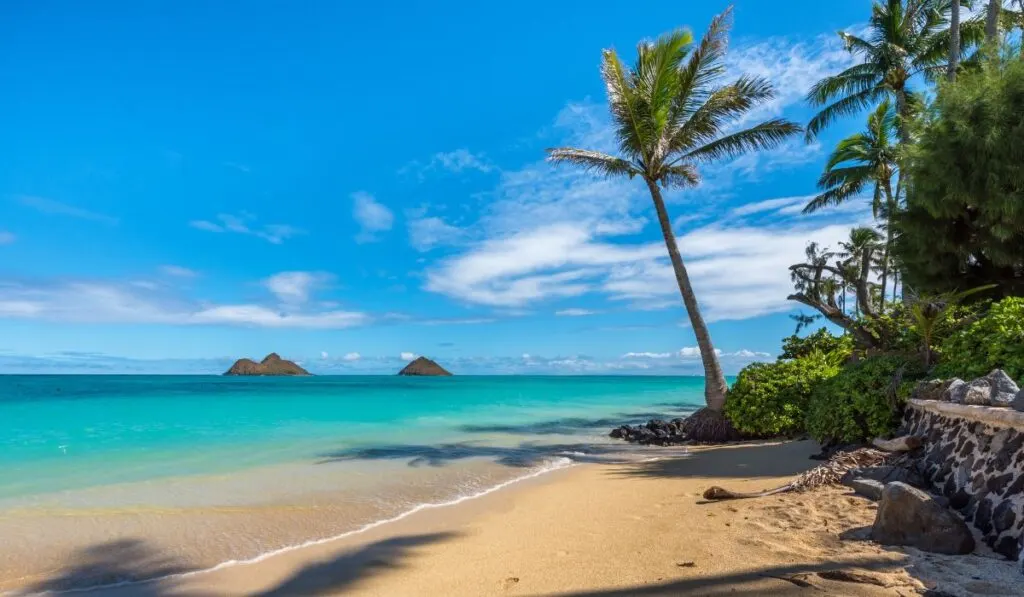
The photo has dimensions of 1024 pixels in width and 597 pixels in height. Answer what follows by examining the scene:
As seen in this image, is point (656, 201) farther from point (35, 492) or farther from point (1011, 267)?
point (35, 492)

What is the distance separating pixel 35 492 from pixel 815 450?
449 inches

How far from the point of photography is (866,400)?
25.2 feet

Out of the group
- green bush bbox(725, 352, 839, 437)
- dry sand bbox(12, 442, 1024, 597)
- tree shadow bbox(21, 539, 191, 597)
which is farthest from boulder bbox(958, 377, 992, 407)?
tree shadow bbox(21, 539, 191, 597)

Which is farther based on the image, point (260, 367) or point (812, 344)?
point (260, 367)

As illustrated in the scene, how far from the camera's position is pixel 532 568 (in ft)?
13.5

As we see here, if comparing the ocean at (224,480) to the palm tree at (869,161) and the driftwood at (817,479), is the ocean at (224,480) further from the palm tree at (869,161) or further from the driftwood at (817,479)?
the palm tree at (869,161)

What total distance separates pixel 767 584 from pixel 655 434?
10.3 metres

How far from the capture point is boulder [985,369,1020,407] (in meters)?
4.71

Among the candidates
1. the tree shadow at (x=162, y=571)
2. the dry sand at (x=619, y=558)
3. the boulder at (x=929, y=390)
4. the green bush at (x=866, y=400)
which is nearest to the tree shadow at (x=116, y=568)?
the tree shadow at (x=162, y=571)

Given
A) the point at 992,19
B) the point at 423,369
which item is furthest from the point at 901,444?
the point at 423,369

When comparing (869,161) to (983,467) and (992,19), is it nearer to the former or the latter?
(992,19)

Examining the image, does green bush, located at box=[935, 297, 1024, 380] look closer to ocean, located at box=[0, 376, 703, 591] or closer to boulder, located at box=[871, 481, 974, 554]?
boulder, located at box=[871, 481, 974, 554]

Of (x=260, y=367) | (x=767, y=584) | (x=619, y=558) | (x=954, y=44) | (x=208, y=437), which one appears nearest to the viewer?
(x=767, y=584)

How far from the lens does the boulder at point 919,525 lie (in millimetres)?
3855
